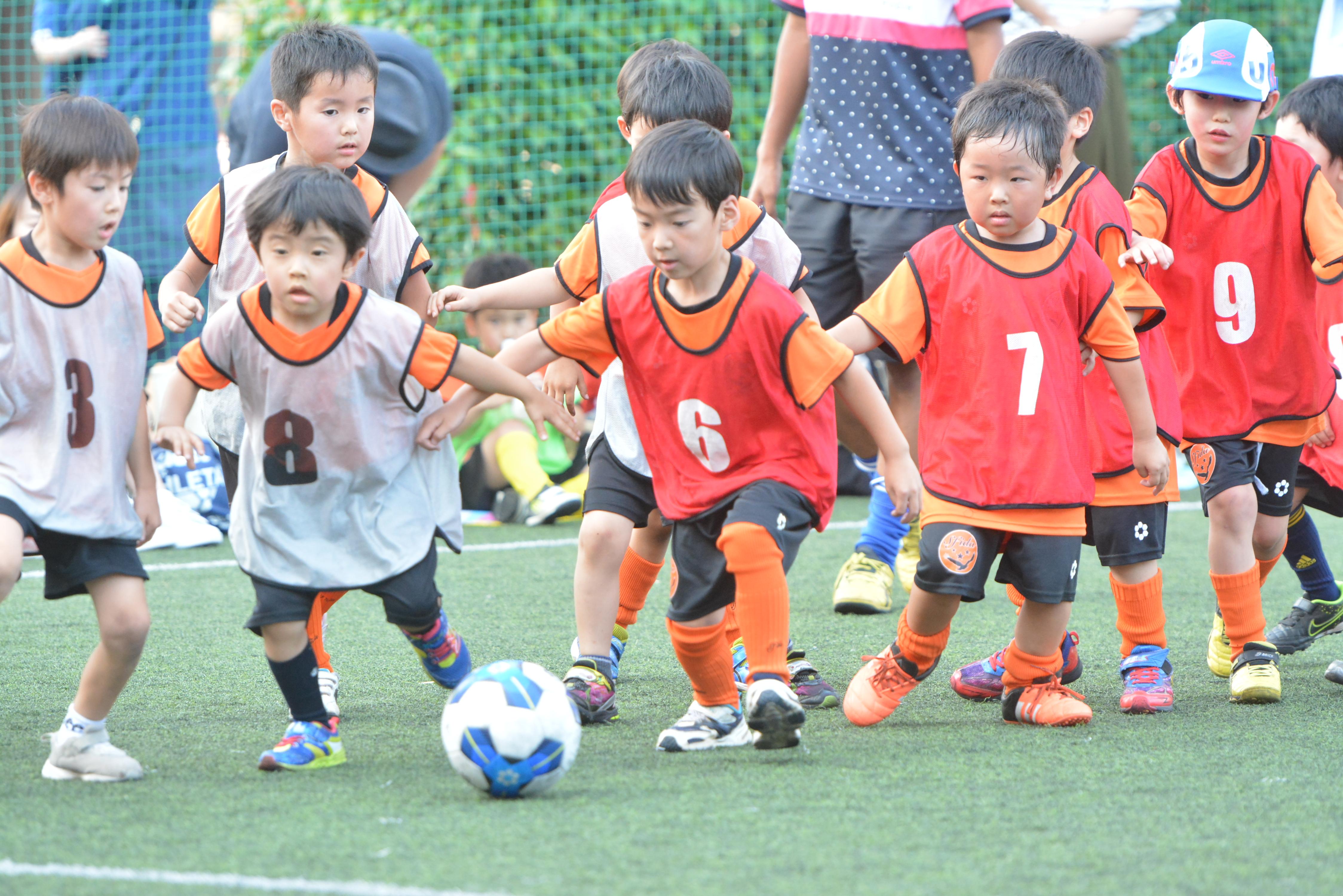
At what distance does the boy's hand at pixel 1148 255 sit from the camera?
3689 millimetres

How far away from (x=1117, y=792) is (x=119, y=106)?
6.40m

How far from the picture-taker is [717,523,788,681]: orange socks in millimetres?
3279

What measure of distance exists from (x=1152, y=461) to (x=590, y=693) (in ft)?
4.53

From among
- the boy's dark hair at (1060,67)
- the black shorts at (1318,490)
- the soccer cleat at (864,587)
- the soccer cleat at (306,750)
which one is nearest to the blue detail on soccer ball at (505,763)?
the soccer cleat at (306,750)

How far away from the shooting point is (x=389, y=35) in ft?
24.1

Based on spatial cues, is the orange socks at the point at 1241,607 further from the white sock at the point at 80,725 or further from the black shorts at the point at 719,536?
the white sock at the point at 80,725

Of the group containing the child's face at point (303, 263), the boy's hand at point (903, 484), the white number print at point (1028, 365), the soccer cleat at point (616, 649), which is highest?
the child's face at point (303, 263)

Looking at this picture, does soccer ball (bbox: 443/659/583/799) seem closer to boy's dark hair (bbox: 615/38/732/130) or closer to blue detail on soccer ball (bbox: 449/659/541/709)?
blue detail on soccer ball (bbox: 449/659/541/709)

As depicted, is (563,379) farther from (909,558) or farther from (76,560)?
(909,558)

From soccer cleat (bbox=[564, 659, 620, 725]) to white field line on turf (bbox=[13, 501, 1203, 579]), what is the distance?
6.56ft

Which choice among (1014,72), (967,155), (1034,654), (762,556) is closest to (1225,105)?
(1014,72)

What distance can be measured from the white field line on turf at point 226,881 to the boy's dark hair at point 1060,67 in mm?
2586

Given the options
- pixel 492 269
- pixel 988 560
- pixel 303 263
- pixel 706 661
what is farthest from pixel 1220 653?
pixel 492 269

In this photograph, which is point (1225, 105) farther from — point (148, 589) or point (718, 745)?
point (148, 589)
